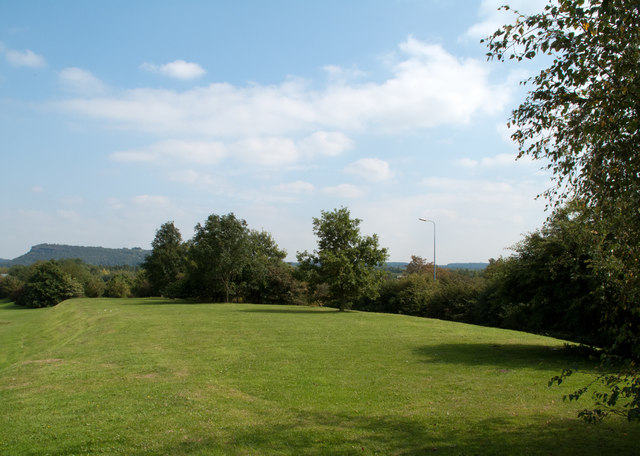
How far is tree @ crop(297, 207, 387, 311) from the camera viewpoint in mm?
39469

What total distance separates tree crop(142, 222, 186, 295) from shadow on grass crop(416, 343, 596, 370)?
6712 cm

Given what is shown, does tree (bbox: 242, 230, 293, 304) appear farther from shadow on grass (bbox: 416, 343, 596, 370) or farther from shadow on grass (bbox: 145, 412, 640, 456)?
shadow on grass (bbox: 145, 412, 640, 456)

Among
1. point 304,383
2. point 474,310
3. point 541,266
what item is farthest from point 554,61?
point 474,310

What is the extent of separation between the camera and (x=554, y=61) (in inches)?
243

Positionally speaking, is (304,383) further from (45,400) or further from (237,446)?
(45,400)

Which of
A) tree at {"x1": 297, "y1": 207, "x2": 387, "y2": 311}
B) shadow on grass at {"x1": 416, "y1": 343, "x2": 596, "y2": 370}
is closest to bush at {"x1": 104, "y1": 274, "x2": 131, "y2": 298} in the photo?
tree at {"x1": 297, "y1": 207, "x2": 387, "y2": 311}

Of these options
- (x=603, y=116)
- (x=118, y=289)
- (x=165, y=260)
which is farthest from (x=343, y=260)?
(x=118, y=289)

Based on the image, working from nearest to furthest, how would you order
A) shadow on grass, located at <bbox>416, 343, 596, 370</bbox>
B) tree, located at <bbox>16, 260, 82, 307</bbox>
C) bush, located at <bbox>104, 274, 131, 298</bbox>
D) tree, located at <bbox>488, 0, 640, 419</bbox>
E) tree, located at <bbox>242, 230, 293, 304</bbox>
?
tree, located at <bbox>488, 0, 640, 419</bbox> < shadow on grass, located at <bbox>416, 343, 596, 370</bbox> < tree, located at <bbox>242, 230, 293, 304</bbox> < tree, located at <bbox>16, 260, 82, 307</bbox> < bush, located at <bbox>104, 274, 131, 298</bbox>

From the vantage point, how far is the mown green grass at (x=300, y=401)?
7660 millimetres

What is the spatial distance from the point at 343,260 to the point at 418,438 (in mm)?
31604

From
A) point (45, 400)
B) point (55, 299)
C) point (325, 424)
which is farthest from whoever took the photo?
point (55, 299)

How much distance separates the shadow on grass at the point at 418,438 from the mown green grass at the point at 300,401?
1.4 inches

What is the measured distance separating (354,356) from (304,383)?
4.60 metres

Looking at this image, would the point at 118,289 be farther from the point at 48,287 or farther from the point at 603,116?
the point at 603,116
